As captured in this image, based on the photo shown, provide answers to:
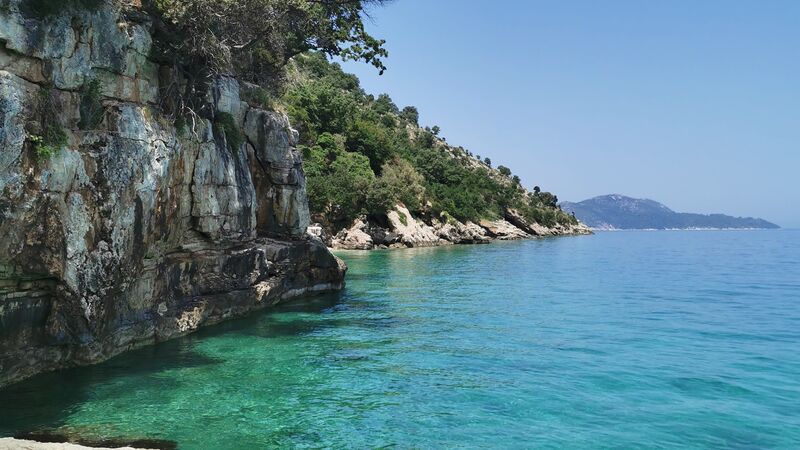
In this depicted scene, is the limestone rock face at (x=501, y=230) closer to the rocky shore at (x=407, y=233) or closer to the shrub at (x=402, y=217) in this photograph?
the rocky shore at (x=407, y=233)

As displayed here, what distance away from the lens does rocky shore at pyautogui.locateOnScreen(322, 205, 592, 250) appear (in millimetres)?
62812

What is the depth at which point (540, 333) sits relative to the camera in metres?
20.4

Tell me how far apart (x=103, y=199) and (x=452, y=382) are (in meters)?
10.4

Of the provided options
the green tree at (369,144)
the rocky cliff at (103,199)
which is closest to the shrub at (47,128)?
the rocky cliff at (103,199)

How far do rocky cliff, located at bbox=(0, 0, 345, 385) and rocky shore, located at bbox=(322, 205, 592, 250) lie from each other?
2724 cm

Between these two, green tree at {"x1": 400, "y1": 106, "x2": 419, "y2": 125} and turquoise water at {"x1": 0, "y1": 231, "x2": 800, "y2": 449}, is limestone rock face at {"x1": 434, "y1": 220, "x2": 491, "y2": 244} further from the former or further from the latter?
green tree at {"x1": 400, "y1": 106, "x2": 419, "y2": 125}

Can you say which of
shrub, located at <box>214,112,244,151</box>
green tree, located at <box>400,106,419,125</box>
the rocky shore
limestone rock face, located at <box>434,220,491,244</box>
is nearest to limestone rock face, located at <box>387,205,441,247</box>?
the rocky shore

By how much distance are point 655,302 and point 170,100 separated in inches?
988

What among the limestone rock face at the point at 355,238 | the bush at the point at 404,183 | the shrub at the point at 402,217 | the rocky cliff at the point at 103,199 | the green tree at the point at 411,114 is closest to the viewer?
the rocky cliff at the point at 103,199

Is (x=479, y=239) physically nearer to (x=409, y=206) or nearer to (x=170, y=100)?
(x=409, y=206)

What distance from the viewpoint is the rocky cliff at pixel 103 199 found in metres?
12.3

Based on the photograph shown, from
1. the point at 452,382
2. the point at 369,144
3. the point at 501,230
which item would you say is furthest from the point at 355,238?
the point at 452,382

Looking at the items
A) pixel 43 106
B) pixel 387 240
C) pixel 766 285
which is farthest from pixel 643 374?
pixel 387 240

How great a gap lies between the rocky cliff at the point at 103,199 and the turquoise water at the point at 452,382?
118cm
